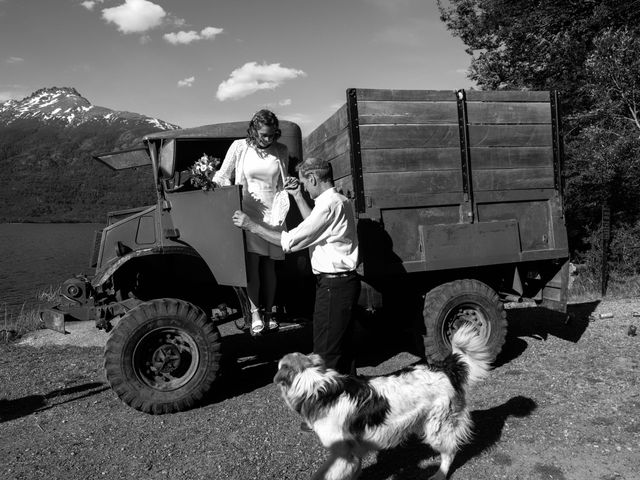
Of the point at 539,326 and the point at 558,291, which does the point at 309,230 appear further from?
the point at 539,326

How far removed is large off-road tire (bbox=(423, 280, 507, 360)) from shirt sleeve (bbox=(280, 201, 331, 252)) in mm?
2141

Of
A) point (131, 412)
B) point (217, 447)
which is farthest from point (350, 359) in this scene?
point (131, 412)

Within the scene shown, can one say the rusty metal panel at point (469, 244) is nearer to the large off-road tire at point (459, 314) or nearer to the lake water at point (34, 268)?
the large off-road tire at point (459, 314)

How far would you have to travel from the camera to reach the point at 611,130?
12.0 m

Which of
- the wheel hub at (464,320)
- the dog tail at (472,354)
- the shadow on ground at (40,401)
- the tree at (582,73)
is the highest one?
the tree at (582,73)

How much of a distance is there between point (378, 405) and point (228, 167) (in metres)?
2.62

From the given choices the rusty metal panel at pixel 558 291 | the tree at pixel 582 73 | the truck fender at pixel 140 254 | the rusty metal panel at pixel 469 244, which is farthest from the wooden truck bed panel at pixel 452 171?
the tree at pixel 582 73

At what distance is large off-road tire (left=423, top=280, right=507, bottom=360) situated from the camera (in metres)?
5.33

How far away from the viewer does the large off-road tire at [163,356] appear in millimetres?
4512

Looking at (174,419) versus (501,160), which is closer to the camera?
(174,419)

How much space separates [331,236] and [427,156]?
201 centimetres

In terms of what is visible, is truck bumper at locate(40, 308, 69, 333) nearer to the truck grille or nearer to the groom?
the truck grille

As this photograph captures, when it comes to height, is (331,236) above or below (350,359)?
above

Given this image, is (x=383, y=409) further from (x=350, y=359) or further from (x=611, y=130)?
(x=611, y=130)
